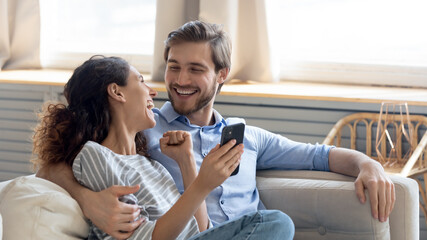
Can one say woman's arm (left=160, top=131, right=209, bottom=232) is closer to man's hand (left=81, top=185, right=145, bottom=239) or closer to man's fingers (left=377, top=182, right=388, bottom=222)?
man's hand (left=81, top=185, right=145, bottom=239)

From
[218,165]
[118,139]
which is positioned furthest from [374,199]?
[118,139]

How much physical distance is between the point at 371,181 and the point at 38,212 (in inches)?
37.7

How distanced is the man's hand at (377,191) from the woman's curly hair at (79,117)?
77 centimetres

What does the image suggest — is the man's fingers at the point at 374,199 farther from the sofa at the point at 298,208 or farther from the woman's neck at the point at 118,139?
the woman's neck at the point at 118,139

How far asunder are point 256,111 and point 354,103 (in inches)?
18.5

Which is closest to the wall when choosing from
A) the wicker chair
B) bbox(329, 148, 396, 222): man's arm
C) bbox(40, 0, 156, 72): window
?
the wicker chair

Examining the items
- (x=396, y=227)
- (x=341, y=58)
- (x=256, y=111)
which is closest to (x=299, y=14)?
(x=341, y=58)

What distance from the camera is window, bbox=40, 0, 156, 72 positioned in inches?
137

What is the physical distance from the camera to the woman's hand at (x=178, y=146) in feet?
5.77

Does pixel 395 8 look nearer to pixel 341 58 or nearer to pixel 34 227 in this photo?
pixel 341 58

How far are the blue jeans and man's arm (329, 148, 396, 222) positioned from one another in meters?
0.38

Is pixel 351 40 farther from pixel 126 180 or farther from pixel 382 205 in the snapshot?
pixel 126 180

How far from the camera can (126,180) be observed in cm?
161

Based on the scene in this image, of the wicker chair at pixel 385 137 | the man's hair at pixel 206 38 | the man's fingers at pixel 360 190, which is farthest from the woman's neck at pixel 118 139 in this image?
the wicker chair at pixel 385 137
